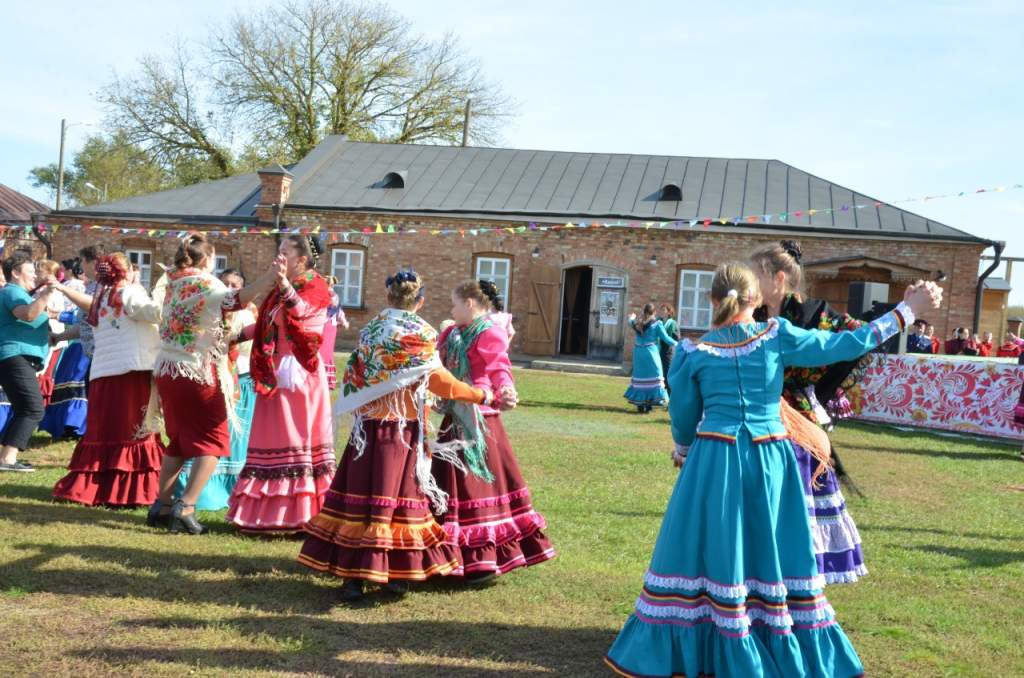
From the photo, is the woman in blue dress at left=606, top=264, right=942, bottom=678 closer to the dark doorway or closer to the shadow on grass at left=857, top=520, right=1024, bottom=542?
the shadow on grass at left=857, top=520, right=1024, bottom=542

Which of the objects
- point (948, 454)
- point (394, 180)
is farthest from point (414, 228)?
point (948, 454)

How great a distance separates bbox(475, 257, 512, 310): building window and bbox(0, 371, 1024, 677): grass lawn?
17.5 m

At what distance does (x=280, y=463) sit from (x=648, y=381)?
33.8 ft

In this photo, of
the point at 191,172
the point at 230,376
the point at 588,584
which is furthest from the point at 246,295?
the point at 191,172

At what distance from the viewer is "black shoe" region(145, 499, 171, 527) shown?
20.3 ft

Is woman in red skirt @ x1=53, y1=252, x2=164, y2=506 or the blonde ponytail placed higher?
the blonde ponytail

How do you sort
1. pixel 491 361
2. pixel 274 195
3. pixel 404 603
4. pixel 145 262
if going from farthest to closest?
pixel 145 262, pixel 274 195, pixel 491 361, pixel 404 603

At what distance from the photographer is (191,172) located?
3838 cm

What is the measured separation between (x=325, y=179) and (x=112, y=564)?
22840 mm

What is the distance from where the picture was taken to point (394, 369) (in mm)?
4863

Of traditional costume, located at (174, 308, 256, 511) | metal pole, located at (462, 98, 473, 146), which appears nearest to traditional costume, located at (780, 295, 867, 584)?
traditional costume, located at (174, 308, 256, 511)

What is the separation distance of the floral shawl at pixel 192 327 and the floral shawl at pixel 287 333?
1.31 feet

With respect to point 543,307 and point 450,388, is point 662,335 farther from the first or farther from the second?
point 450,388

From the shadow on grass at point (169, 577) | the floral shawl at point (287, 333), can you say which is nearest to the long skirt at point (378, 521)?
the shadow on grass at point (169, 577)
